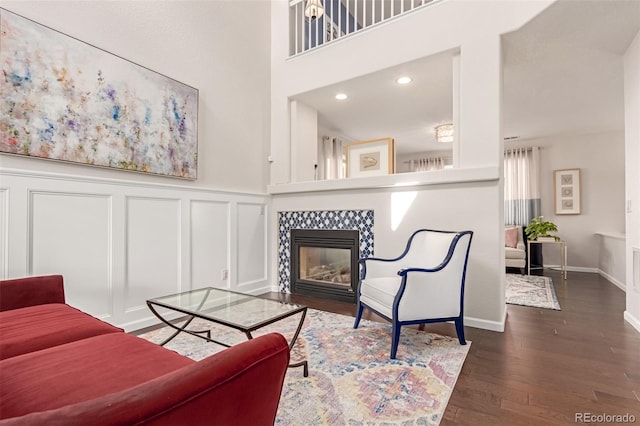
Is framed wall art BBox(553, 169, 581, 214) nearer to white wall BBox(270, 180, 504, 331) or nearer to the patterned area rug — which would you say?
the patterned area rug

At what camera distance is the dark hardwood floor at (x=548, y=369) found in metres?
1.54

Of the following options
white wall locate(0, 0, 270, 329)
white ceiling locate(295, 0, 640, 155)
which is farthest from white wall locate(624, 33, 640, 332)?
white wall locate(0, 0, 270, 329)

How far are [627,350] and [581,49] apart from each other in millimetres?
2543

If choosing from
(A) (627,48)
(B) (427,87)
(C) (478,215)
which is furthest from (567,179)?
(C) (478,215)

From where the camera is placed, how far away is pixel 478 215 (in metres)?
2.76

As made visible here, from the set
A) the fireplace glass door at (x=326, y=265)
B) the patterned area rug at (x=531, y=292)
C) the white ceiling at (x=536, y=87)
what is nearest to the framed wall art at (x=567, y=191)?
the white ceiling at (x=536, y=87)

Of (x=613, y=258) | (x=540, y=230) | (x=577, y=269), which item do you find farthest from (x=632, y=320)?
(x=577, y=269)

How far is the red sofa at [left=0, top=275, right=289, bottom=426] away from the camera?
0.53 m

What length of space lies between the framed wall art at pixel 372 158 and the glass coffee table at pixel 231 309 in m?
2.11

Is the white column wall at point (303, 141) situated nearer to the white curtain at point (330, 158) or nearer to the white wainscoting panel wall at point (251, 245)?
the white wainscoting panel wall at point (251, 245)

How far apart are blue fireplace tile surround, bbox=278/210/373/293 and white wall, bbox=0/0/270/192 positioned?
0.65 metres

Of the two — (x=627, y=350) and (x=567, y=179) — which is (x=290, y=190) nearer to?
(x=627, y=350)

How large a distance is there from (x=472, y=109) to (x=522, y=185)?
13.8ft

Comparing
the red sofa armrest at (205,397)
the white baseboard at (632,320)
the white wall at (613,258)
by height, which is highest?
the red sofa armrest at (205,397)
